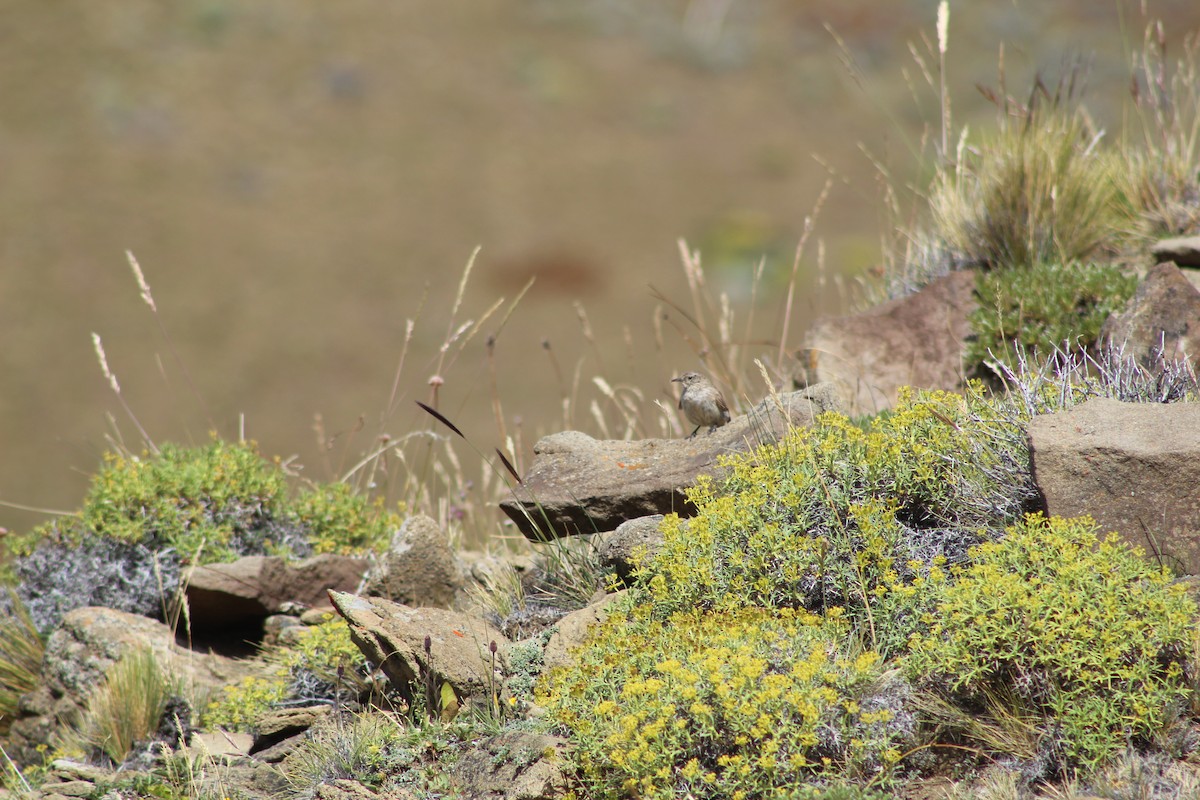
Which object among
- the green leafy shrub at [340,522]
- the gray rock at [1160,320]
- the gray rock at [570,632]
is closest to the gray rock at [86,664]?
Answer: the green leafy shrub at [340,522]

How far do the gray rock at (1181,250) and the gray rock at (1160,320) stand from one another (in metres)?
1.03

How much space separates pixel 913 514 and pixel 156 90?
3560 centimetres

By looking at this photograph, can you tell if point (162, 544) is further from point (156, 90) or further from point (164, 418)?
point (156, 90)

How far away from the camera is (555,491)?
15.6ft

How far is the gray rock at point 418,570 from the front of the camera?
195 inches

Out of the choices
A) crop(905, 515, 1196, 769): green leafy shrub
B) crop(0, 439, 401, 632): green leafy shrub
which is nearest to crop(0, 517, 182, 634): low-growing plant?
crop(0, 439, 401, 632): green leafy shrub

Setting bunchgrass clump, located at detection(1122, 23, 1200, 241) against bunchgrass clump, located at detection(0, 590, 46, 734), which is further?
bunchgrass clump, located at detection(1122, 23, 1200, 241)

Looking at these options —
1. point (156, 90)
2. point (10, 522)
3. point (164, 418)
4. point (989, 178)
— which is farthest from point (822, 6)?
point (989, 178)

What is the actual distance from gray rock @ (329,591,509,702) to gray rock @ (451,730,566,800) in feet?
0.82

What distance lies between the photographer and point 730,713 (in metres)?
3.10

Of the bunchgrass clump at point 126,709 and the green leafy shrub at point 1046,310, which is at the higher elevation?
the green leafy shrub at point 1046,310

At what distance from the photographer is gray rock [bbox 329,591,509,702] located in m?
3.88

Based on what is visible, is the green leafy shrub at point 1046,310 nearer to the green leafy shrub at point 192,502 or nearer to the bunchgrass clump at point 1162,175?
the bunchgrass clump at point 1162,175

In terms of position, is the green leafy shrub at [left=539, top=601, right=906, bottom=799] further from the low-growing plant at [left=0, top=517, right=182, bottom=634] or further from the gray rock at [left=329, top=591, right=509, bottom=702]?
the low-growing plant at [left=0, top=517, right=182, bottom=634]
